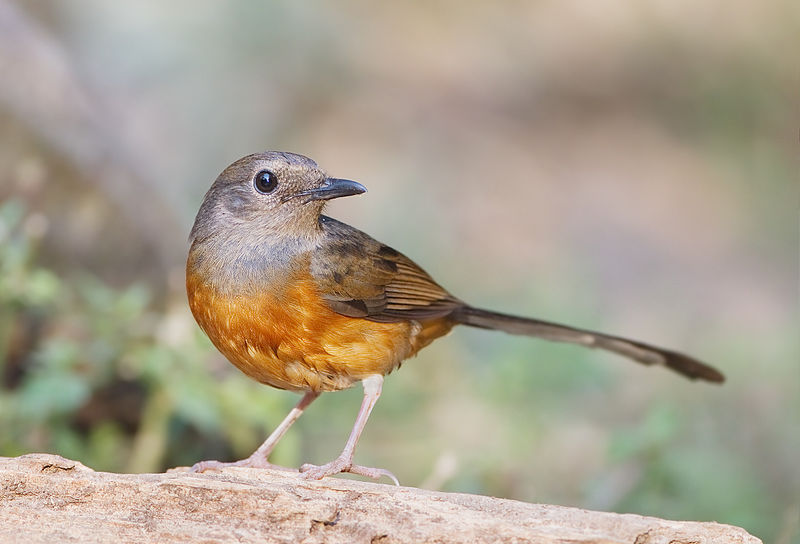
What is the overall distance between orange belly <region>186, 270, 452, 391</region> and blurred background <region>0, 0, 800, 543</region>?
3.10ft

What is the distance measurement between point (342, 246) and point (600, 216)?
787cm

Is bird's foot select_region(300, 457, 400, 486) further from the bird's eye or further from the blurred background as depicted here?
the bird's eye

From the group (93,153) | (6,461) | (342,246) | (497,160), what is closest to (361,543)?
(6,461)

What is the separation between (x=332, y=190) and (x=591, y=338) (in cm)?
171

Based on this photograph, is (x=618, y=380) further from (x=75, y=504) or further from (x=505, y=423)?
(x=75, y=504)

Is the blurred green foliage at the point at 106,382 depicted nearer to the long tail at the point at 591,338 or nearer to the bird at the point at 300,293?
the bird at the point at 300,293

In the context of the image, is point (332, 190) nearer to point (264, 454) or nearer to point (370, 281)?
point (370, 281)

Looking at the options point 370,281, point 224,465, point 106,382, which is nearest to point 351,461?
point 224,465

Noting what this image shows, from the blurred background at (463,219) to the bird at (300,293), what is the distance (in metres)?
0.88

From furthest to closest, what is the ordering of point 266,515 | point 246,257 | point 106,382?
point 106,382 < point 246,257 < point 266,515

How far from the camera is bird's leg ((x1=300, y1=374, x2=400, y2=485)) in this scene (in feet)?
13.6

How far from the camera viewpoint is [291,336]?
168 inches

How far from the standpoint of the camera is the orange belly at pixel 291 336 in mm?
4230

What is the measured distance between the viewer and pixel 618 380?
8586mm
